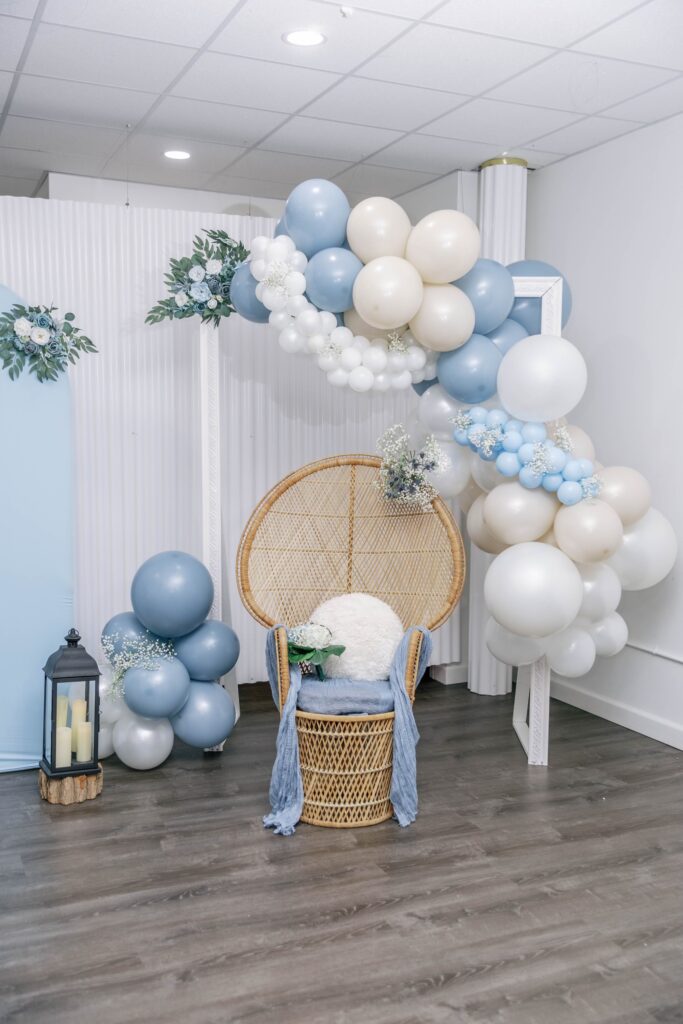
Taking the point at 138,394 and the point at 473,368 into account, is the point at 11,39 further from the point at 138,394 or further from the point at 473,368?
the point at 473,368

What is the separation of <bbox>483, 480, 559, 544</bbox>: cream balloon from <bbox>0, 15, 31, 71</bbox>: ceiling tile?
2.21 m

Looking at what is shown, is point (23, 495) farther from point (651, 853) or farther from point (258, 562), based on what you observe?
point (651, 853)

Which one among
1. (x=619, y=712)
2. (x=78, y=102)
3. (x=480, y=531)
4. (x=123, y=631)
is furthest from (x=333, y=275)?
(x=619, y=712)

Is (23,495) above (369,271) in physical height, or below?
below

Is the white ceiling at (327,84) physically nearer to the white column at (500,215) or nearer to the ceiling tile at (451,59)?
the ceiling tile at (451,59)

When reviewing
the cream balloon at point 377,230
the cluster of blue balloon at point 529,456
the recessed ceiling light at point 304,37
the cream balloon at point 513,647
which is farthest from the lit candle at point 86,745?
the recessed ceiling light at point 304,37

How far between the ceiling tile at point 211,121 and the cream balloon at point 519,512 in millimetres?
1889

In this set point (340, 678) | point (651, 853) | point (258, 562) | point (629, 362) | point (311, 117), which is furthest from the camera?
point (629, 362)

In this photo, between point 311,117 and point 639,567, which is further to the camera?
point 311,117

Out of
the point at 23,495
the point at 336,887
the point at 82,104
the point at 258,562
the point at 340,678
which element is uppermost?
the point at 82,104

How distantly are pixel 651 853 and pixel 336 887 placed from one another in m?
1.03

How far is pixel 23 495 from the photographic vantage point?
3.79 metres

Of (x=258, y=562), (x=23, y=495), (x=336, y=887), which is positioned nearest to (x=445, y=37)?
(x=258, y=562)

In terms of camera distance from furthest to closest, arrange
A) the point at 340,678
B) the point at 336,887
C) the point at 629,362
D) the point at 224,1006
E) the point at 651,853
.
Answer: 1. the point at 629,362
2. the point at 340,678
3. the point at 651,853
4. the point at 336,887
5. the point at 224,1006
